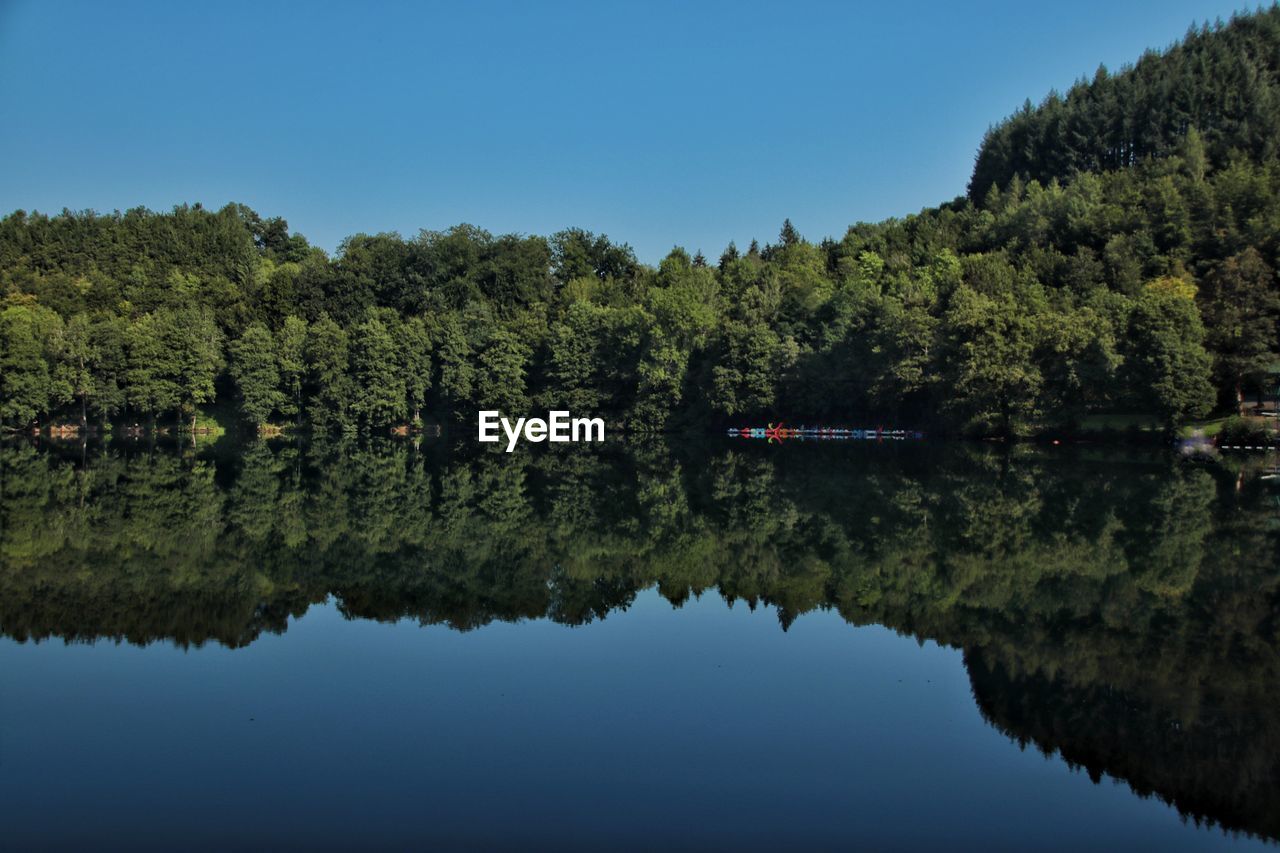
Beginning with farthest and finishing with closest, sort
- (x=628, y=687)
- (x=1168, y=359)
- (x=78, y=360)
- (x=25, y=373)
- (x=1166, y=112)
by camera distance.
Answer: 1. (x=1166, y=112)
2. (x=78, y=360)
3. (x=25, y=373)
4. (x=1168, y=359)
5. (x=628, y=687)

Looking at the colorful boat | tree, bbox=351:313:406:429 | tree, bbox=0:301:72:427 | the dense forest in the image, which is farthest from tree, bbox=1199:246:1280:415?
tree, bbox=0:301:72:427

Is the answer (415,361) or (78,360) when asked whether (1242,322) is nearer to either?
(415,361)

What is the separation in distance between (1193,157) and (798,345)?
111 feet

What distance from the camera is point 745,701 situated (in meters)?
11.3

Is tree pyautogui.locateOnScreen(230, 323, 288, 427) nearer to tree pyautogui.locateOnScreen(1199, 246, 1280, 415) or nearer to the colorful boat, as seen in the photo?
the colorful boat

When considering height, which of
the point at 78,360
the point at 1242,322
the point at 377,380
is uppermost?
the point at 1242,322

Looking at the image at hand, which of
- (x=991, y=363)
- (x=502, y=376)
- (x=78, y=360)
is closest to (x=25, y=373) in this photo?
(x=78, y=360)

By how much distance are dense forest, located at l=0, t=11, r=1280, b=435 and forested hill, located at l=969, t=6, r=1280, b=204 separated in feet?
0.76

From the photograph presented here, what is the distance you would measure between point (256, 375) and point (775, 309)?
102 feet

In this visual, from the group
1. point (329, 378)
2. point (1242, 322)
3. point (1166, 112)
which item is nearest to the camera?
point (1242, 322)

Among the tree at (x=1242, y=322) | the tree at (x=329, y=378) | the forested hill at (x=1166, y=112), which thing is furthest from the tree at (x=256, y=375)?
the forested hill at (x=1166, y=112)

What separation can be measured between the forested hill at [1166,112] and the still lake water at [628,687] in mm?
64037

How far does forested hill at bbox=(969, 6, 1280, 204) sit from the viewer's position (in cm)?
7900

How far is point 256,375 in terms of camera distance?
6631 centimetres
